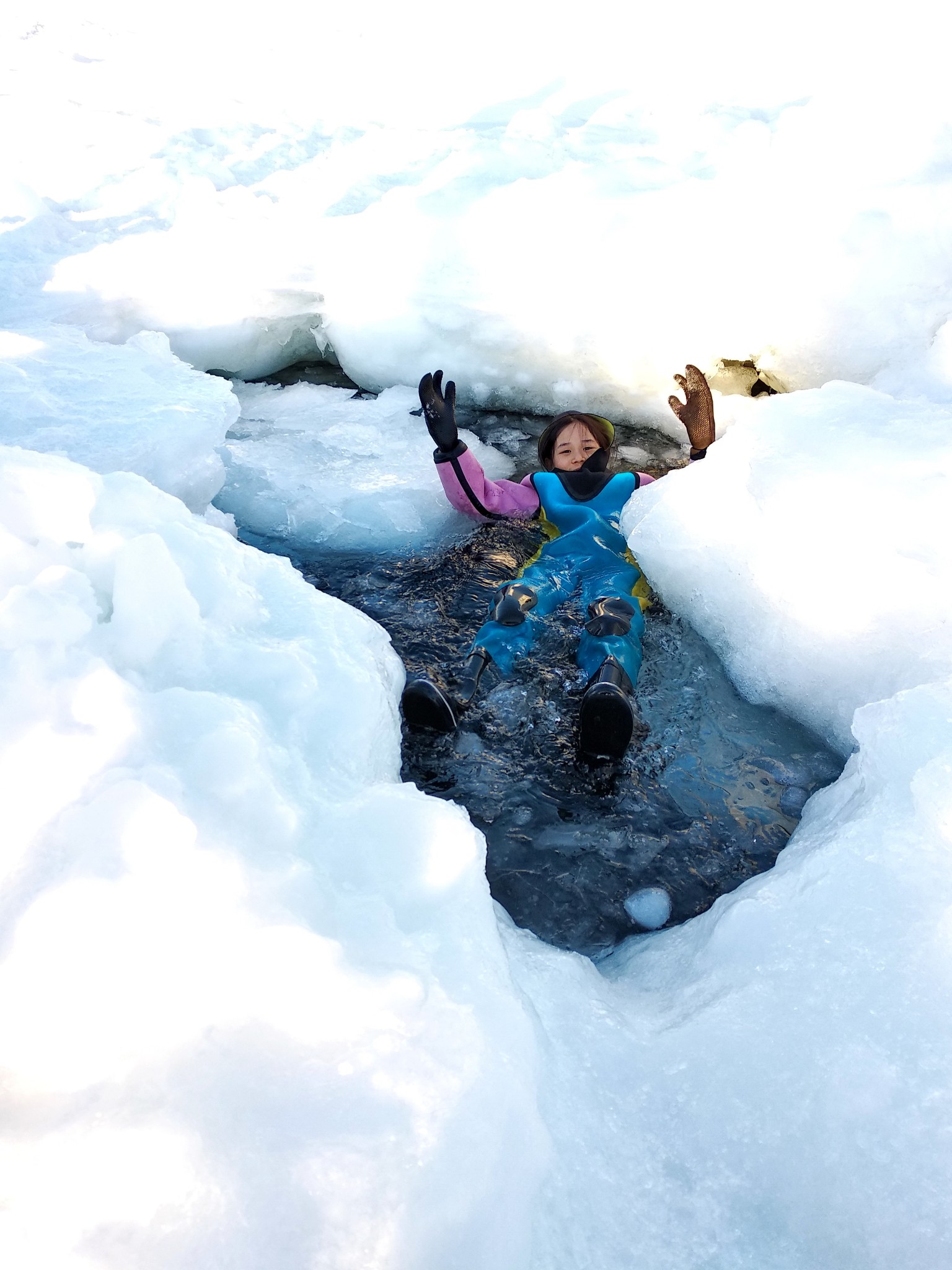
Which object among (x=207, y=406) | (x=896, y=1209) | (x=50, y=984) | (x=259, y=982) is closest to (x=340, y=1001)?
(x=259, y=982)

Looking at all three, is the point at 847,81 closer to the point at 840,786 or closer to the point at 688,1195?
the point at 840,786

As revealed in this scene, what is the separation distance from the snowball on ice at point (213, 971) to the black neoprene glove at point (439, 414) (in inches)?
70.0

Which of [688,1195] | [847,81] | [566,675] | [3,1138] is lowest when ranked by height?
[566,675]

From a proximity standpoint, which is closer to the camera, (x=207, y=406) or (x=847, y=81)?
(x=207, y=406)

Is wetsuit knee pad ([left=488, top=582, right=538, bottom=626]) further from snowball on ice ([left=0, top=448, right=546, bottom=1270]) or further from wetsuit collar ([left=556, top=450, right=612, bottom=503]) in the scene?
snowball on ice ([left=0, top=448, right=546, bottom=1270])

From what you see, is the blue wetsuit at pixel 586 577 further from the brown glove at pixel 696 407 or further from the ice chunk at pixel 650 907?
the ice chunk at pixel 650 907

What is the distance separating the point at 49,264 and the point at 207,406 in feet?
8.03

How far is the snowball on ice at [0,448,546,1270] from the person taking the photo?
0.99m

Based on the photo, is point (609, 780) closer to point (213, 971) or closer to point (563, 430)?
point (213, 971)

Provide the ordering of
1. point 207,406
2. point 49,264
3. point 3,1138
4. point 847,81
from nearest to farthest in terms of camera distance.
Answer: point 3,1138
point 207,406
point 847,81
point 49,264

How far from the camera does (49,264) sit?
4.65 metres

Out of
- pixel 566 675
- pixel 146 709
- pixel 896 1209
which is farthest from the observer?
pixel 566 675

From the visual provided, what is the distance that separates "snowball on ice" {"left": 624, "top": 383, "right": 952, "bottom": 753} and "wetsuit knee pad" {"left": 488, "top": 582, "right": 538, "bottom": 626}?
16.3 inches

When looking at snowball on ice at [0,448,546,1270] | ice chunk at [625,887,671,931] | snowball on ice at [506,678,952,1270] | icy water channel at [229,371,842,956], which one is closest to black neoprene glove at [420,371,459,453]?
icy water channel at [229,371,842,956]
